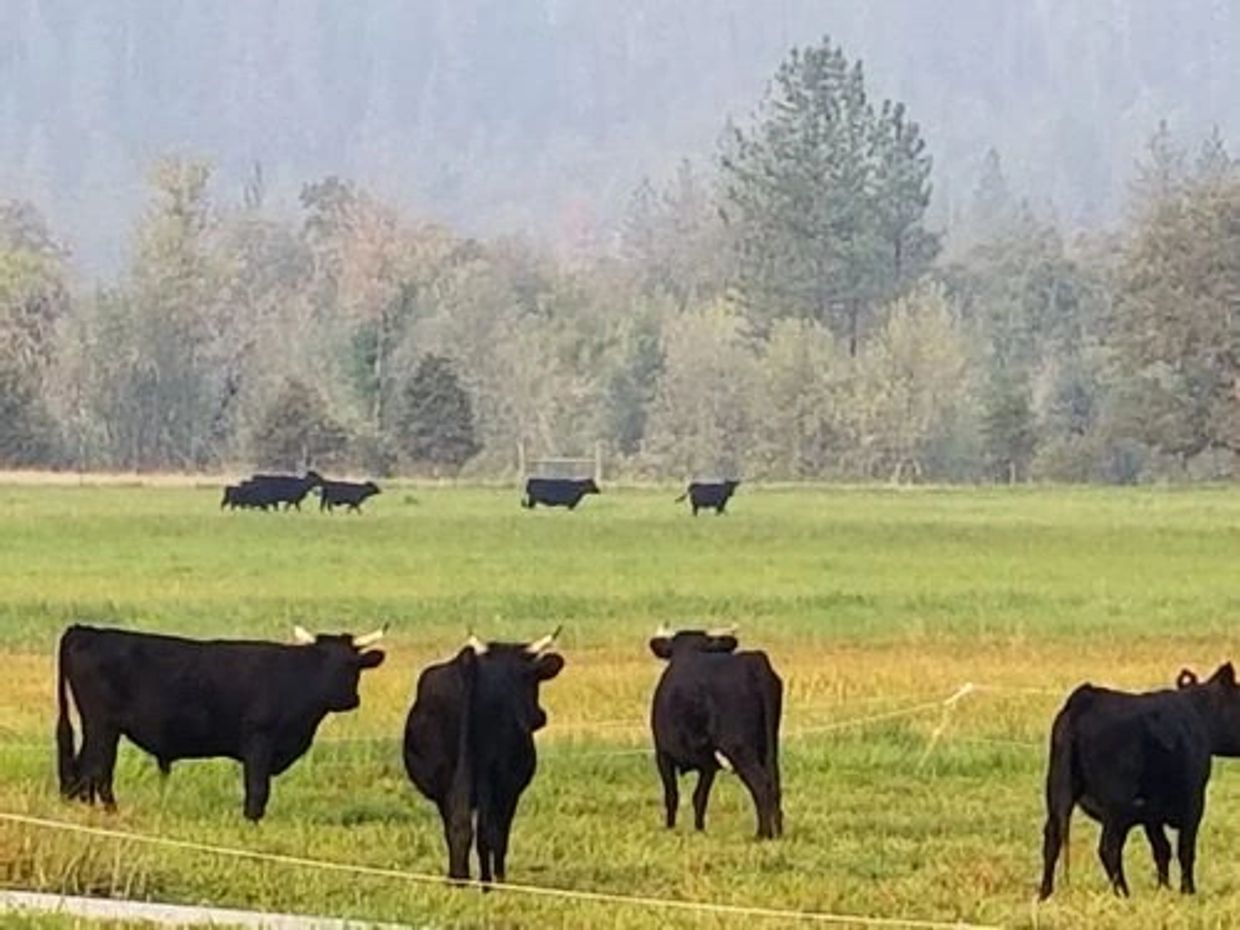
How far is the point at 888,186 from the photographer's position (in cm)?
13525

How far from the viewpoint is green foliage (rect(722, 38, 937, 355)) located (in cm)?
13012

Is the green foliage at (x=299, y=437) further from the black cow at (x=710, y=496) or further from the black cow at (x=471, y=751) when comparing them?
the black cow at (x=471, y=751)

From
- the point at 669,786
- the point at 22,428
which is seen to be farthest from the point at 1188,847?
the point at 22,428

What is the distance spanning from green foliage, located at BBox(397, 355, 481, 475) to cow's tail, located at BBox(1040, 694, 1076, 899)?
87703mm

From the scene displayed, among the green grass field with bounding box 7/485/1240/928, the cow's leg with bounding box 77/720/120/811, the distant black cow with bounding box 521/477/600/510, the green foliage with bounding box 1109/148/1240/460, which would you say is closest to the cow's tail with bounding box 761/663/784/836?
the green grass field with bounding box 7/485/1240/928

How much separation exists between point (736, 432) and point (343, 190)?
56705 millimetres

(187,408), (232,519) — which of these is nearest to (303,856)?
(232,519)

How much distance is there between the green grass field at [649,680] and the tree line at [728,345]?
32520 mm

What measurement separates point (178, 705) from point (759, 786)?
3539mm

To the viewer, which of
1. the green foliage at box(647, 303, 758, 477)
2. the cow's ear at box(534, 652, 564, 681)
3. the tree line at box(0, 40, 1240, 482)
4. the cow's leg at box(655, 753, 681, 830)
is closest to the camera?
the cow's ear at box(534, 652, 564, 681)

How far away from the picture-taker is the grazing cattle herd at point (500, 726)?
14.7 m

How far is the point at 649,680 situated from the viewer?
28031 mm

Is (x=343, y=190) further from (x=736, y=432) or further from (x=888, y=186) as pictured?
(x=736, y=432)

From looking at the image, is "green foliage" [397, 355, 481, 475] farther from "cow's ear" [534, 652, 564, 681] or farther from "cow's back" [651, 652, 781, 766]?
"cow's ear" [534, 652, 564, 681]
